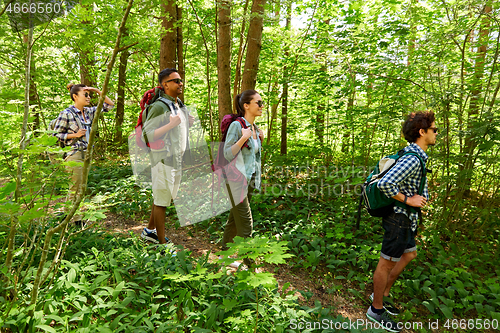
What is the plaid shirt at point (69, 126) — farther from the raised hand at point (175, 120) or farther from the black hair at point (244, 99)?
the black hair at point (244, 99)

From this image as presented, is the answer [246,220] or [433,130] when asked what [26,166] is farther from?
[433,130]

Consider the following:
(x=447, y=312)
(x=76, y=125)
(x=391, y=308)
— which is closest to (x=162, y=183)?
(x=76, y=125)

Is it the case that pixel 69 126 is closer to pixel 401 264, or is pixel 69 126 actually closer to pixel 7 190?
pixel 7 190

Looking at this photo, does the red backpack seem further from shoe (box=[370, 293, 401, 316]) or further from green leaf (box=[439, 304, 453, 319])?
green leaf (box=[439, 304, 453, 319])

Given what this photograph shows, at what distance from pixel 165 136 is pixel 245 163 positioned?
1.12 metres

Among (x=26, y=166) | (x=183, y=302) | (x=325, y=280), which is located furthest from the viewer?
(x=325, y=280)

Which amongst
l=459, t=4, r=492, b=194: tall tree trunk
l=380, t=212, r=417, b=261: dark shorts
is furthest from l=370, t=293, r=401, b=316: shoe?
l=459, t=4, r=492, b=194: tall tree trunk

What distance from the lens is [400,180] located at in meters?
2.73

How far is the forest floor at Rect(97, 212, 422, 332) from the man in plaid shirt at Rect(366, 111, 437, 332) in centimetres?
33

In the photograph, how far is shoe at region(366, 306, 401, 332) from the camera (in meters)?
2.97

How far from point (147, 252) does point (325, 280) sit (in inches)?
96.8

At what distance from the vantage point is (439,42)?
419 cm


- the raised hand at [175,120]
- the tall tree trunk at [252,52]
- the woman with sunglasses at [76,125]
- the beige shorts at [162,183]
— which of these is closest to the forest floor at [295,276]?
the beige shorts at [162,183]

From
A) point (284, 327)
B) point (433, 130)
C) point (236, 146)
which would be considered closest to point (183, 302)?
point (284, 327)
